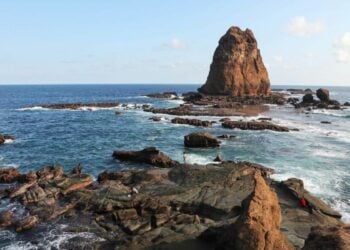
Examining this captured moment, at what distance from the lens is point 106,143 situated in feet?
179

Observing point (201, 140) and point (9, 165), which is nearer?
point (9, 165)


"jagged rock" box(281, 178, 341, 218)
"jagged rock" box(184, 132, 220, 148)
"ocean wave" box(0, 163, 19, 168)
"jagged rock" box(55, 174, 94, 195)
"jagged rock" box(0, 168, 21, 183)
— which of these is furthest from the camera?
"jagged rock" box(184, 132, 220, 148)

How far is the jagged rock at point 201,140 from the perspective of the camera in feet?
166

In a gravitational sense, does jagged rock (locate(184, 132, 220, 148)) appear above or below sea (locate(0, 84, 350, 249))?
above

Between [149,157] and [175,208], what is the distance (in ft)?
52.3

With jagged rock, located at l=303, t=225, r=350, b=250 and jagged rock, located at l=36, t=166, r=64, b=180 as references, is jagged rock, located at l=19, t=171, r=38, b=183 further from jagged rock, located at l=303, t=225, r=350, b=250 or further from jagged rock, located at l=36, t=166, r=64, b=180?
jagged rock, located at l=303, t=225, r=350, b=250

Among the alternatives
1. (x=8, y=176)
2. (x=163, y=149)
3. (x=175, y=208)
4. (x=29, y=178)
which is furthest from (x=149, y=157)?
Answer: (x=175, y=208)

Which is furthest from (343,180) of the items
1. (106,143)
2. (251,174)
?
(106,143)

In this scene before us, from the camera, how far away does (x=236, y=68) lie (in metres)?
136

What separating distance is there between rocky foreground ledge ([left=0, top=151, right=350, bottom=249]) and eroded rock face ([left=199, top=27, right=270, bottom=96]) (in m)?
101

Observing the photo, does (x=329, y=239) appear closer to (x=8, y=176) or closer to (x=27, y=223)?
(x=27, y=223)

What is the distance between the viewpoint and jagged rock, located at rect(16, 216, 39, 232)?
24156 millimetres

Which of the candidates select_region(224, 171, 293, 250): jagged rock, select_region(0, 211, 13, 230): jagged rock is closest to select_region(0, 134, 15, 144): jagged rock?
select_region(0, 211, 13, 230): jagged rock

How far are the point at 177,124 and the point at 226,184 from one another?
140 feet
